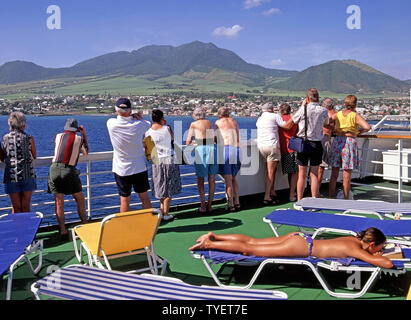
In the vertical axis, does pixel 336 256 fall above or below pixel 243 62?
below

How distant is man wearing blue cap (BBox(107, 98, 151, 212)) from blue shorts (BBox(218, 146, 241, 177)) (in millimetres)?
1375

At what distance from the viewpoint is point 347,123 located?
18.5 ft

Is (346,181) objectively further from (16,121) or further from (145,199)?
(16,121)

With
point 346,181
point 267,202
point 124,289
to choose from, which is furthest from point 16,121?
point 346,181

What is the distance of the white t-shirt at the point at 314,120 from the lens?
5.34m

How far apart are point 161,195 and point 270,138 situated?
188 centimetres

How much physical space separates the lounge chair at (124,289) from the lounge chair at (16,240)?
0.37 metres

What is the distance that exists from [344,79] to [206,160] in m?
82.8

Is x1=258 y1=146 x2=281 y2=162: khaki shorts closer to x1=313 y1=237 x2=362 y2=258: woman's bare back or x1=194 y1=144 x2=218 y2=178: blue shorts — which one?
x1=194 y1=144 x2=218 y2=178: blue shorts

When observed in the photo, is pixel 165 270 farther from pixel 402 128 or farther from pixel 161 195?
pixel 402 128

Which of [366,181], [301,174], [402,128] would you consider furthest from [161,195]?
[402,128]

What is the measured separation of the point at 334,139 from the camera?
5.88m

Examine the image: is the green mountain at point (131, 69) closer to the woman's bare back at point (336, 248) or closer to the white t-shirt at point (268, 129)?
the white t-shirt at point (268, 129)

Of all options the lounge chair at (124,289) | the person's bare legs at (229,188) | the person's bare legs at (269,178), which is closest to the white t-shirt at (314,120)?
the person's bare legs at (269,178)
